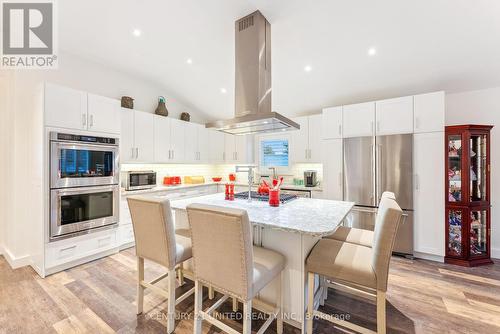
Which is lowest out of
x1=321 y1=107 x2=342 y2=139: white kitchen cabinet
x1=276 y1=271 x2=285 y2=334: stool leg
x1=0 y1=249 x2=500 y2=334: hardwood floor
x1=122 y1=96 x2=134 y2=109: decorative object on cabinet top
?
x1=0 y1=249 x2=500 y2=334: hardwood floor

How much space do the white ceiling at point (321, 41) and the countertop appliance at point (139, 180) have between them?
6.14ft

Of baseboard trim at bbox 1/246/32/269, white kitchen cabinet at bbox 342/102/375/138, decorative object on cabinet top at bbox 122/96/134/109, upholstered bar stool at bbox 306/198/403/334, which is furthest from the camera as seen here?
decorative object on cabinet top at bbox 122/96/134/109

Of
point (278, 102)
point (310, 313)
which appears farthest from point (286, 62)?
point (310, 313)

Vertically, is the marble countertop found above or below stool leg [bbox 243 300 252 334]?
above

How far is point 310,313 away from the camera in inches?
64.2

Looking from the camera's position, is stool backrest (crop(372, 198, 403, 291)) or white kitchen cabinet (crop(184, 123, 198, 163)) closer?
stool backrest (crop(372, 198, 403, 291))

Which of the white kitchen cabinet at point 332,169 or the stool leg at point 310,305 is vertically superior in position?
the white kitchen cabinet at point 332,169

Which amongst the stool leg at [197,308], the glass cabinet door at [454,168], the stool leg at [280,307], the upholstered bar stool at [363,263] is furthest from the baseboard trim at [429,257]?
the stool leg at [197,308]

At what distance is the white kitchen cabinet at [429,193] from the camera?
2.95 m

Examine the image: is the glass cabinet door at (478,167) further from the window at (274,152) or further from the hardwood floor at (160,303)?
the window at (274,152)

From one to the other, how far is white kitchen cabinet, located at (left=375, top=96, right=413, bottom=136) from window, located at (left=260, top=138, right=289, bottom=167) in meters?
1.80

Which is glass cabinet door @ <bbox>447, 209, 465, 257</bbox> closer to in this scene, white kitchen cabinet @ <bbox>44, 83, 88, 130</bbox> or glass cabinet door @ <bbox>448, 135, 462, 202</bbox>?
glass cabinet door @ <bbox>448, 135, 462, 202</bbox>

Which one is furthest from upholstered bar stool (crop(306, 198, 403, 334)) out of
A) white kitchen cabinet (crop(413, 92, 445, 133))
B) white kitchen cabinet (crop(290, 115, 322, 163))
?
white kitchen cabinet (crop(290, 115, 322, 163))

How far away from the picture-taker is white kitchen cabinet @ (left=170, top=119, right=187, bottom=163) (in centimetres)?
440
